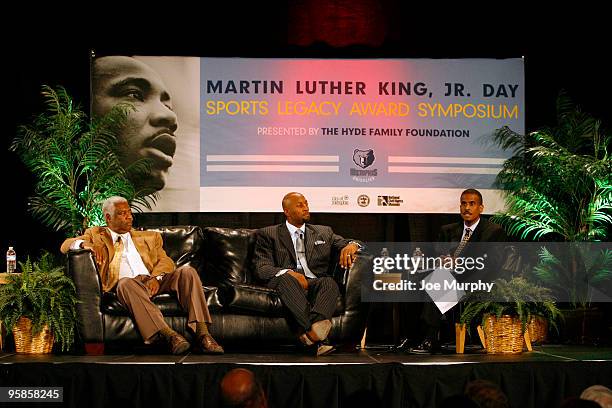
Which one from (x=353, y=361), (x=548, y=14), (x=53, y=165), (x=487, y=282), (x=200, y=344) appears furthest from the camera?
(x=548, y=14)

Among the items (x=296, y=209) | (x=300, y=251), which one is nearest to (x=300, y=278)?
(x=300, y=251)

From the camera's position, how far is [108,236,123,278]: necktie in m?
5.45

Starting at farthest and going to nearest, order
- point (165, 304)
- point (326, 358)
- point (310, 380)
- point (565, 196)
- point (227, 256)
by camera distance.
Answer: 1. point (565, 196)
2. point (227, 256)
3. point (165, 304)
4. point (326, 358)
5. point (310, 380)

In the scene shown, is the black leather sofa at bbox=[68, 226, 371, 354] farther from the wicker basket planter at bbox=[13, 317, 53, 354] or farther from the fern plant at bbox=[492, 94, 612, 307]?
the fern plant at bbox=[492, 94, 612, 307]

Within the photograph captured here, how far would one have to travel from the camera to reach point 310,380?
4262mm

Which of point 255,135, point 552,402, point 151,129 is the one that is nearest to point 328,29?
point 255,135

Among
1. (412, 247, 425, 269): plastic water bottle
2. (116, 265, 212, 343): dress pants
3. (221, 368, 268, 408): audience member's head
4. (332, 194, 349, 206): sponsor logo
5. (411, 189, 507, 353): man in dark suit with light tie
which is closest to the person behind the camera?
(221, 368, 268, 408): audience member's head

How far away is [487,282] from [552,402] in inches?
62.8

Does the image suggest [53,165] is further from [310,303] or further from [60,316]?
[310,303]

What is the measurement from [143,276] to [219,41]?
8.22 ft

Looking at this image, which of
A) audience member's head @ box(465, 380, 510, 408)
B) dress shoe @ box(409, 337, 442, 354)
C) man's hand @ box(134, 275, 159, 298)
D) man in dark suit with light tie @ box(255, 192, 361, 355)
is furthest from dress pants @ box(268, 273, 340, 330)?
audience member's head @ box(465, 380, 510, 408)

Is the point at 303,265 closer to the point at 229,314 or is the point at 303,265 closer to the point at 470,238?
the point at 229,314

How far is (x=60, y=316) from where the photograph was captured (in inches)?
203

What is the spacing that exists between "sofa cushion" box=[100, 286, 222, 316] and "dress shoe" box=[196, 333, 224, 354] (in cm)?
26
